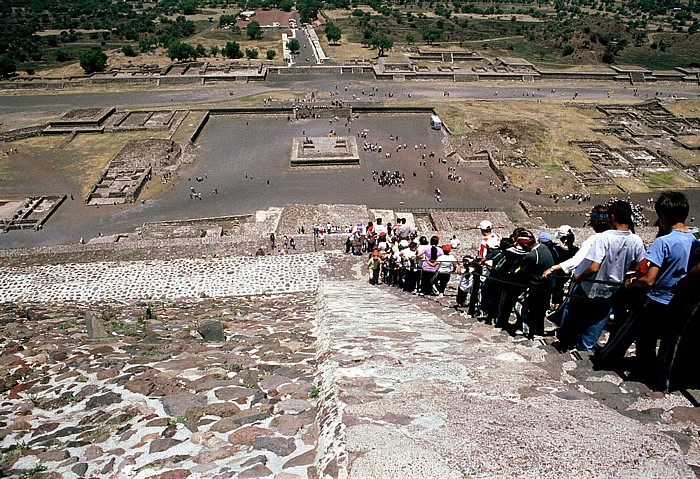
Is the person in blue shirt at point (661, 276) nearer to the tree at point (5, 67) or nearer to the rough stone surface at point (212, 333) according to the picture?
the rough stone surface at point (212, 333)

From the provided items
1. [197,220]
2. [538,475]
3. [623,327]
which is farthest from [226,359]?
[197,220]

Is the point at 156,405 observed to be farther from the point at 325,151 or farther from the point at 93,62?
the point at 93,62

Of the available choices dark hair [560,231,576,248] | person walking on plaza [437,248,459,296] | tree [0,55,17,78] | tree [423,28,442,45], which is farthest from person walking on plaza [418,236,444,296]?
tree [423,28,442,45]

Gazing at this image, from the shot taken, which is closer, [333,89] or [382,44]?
[333,89]

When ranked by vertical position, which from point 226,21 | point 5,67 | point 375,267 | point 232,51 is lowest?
point 375,267

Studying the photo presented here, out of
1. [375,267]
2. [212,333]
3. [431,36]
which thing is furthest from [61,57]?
[212,333]

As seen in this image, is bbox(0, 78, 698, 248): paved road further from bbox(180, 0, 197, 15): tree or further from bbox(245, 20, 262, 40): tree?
bbox(180, 0, 197, 15): tree

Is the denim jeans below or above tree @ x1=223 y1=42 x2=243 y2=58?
below

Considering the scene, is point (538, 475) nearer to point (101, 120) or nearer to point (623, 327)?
point (623, 327)
